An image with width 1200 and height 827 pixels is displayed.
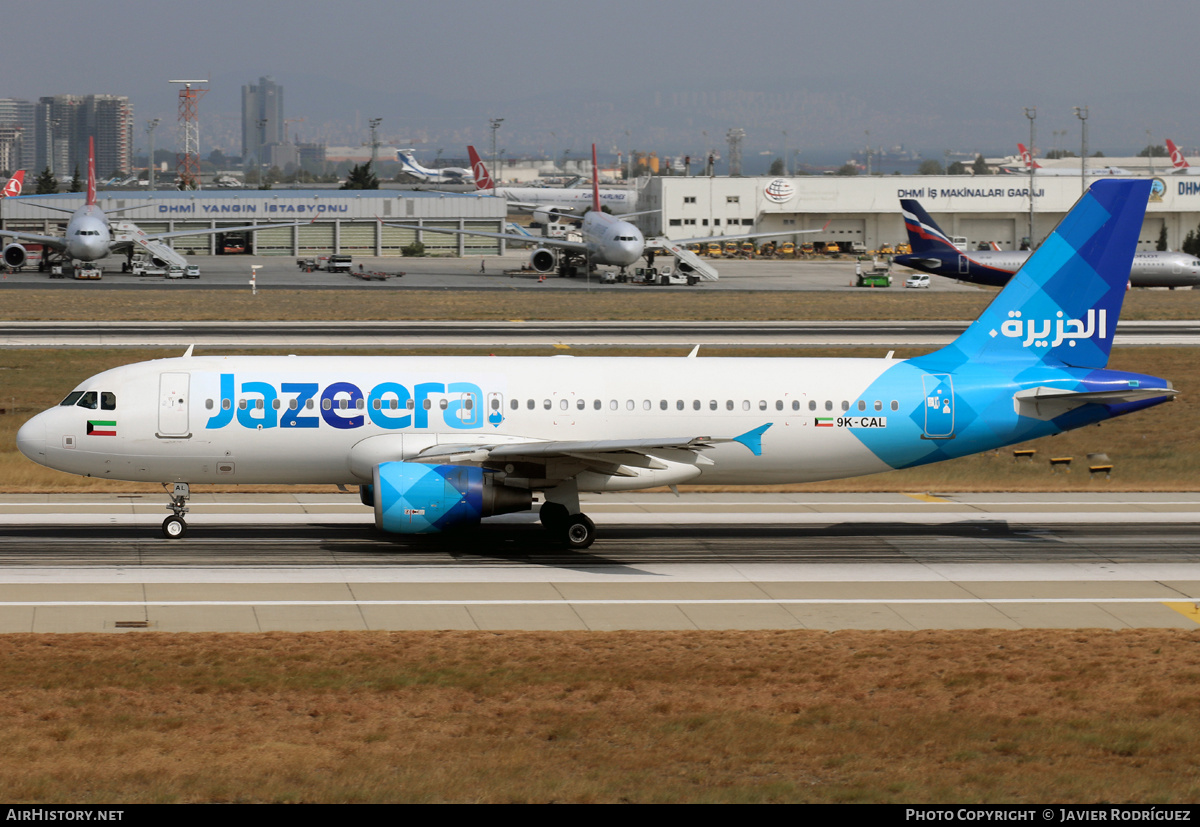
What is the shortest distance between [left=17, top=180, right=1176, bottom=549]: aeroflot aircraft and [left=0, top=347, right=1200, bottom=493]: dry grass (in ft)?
31.1

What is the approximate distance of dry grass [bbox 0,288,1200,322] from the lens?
9350 centimetres

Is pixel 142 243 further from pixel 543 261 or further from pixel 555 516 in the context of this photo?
pixel 555 516

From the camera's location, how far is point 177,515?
33.3 metres

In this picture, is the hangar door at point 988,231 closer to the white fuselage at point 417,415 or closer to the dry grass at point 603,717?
the white fuselage at point 417,415

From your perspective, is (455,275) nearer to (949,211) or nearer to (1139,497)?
(949,211)

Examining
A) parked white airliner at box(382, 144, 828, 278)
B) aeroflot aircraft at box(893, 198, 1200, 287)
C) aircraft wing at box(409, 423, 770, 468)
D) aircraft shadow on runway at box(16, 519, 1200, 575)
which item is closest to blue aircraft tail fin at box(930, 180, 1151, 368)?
aircraft shadow on runway at box(16, 519, 1200, 575)

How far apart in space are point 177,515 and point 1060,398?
→ 908 inches

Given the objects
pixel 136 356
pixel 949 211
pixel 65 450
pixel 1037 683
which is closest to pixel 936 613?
pixel 1037 683

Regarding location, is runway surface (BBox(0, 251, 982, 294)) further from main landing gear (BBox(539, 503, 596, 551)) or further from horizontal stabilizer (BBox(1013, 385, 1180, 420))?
main landing gear (BBox(539, 503, 596, 551))

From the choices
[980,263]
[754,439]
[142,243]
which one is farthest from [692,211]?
[754,439]

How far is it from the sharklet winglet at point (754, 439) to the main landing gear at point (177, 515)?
1414 cm

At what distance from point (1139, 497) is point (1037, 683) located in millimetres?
24105

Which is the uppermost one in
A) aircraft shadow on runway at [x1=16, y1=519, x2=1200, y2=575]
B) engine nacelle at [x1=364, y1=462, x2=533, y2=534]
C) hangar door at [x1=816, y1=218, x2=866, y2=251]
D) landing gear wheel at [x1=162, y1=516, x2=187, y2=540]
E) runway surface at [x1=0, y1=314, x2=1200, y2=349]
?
hangar door at [x1=816, y1=218, x2=866, y2=251]

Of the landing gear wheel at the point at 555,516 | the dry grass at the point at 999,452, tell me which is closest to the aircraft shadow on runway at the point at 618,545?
the landing gear wheel at the point at 555,516
